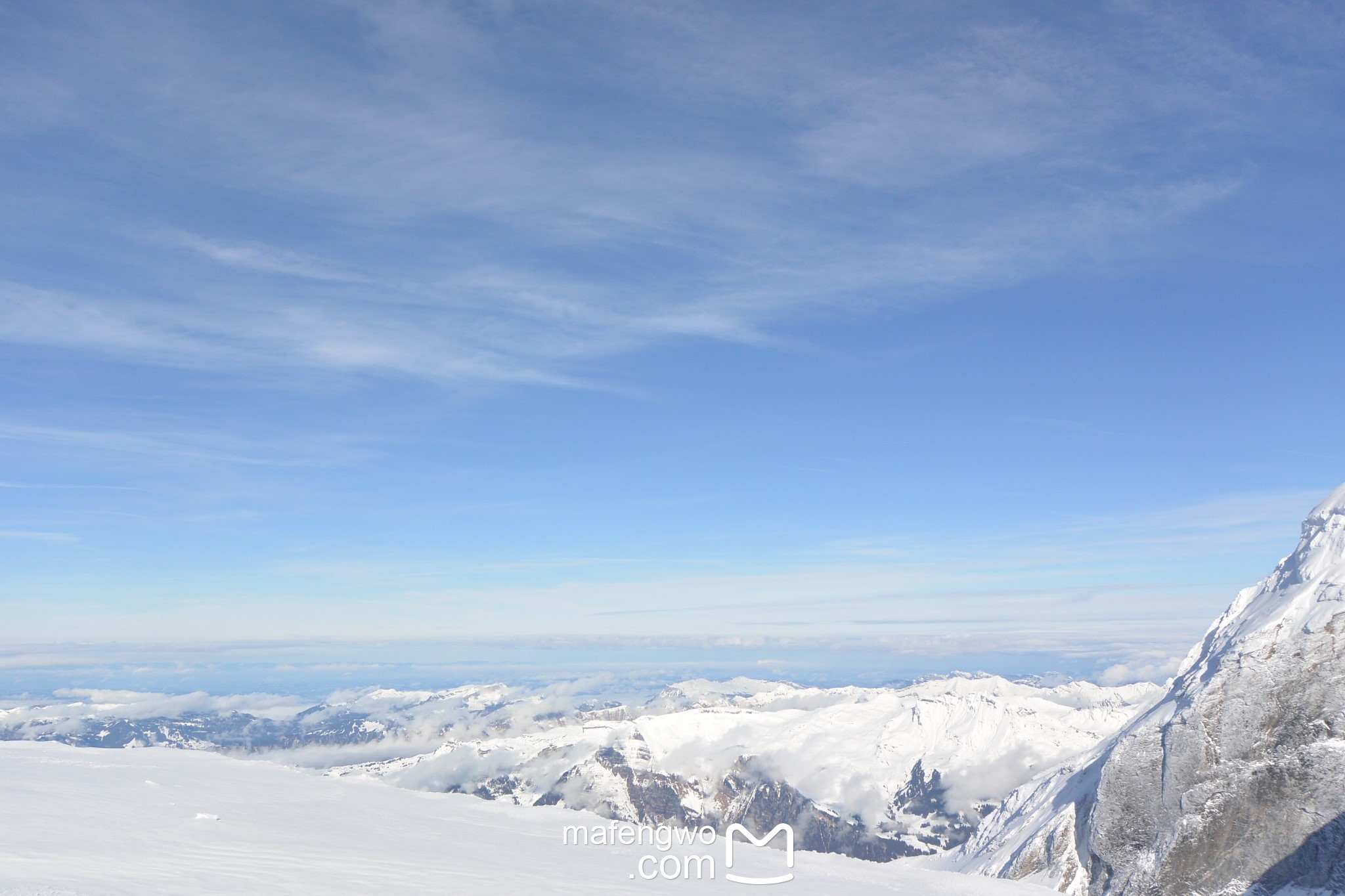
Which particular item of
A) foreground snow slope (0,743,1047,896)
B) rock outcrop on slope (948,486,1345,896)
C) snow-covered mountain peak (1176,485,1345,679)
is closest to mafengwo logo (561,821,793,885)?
foreground snow slope (0,743,1047,896)

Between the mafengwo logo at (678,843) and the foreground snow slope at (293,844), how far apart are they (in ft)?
1.64

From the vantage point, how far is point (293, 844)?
25562 millimetres

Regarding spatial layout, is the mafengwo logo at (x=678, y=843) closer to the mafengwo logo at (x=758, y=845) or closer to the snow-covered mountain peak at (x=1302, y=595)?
the mafengwo logo at (x=758, y=845)

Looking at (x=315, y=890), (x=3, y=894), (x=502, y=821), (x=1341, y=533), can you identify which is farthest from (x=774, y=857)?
(x=1341, y=533)

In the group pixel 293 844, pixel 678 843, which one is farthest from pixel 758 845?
pixel 293 844

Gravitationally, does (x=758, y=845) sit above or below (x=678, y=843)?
below

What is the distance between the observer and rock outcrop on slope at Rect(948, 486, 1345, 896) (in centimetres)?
8869

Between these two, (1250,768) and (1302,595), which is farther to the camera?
(1302,595)

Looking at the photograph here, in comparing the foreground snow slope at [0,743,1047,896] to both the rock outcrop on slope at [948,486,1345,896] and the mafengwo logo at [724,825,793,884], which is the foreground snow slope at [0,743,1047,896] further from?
the rock outcrop on slope at [948,486,1345,896]

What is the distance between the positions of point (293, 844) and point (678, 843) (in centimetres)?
1582

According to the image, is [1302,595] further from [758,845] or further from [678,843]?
[678,843]

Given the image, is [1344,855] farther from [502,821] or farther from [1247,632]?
[502,821]

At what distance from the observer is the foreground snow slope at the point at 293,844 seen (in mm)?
19719

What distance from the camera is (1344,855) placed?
83812 mm
